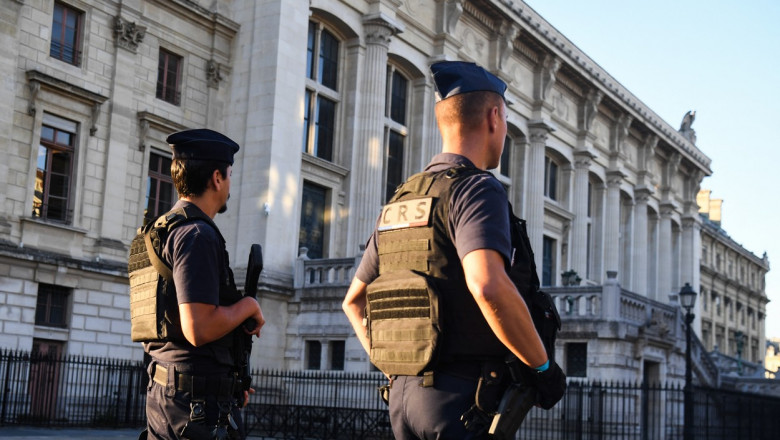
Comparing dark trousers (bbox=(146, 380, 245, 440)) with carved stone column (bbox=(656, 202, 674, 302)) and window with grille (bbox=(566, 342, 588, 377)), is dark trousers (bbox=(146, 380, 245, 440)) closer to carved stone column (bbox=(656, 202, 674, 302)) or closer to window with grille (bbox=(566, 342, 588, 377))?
window with grille (bbox=(566, 342, 588, 377))

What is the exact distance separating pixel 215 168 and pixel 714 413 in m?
22.9

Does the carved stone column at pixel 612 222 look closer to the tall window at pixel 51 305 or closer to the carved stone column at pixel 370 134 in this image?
the carved stone column at pixel 370 134

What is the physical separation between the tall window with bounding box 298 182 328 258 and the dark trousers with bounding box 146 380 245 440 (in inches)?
1080

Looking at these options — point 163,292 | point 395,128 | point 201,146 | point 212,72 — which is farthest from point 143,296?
point 395,128

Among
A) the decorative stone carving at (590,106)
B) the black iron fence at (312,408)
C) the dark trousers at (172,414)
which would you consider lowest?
the black iron fence at (312,408)

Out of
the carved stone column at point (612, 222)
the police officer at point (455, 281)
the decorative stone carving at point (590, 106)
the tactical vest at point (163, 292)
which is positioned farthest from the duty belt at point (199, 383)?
the carved stone column at point (612, 222)

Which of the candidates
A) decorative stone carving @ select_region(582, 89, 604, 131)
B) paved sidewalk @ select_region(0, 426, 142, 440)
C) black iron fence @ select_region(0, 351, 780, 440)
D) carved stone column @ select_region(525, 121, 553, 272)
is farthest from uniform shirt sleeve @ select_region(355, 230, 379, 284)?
decorative stone carving @ select_region(582, 89, 604, 131)

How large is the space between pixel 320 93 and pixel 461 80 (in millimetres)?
29759

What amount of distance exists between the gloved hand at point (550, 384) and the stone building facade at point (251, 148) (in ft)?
72.0

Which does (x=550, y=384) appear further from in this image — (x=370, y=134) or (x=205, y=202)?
(x=370, y=134)

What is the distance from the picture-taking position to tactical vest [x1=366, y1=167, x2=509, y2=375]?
3.82m

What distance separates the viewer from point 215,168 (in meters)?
5.11

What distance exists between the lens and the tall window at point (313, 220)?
32406 millimetres

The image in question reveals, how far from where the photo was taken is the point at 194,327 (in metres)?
4.56
